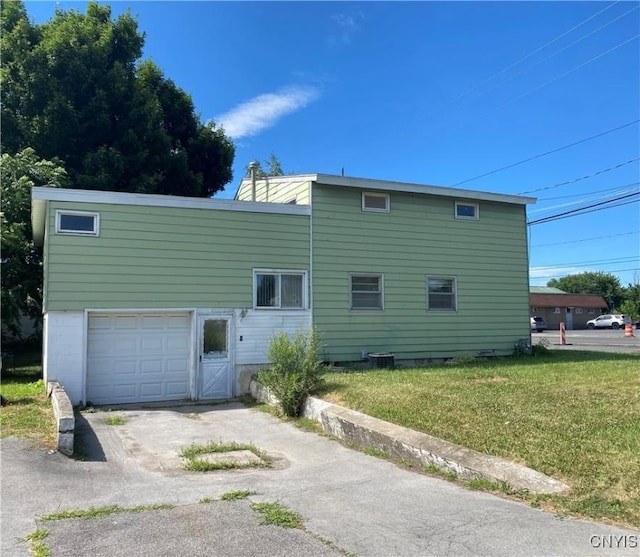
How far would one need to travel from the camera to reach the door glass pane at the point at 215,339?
12.9 m

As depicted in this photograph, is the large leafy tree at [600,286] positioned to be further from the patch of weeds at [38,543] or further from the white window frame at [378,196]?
the patch of weeds at [38,543]

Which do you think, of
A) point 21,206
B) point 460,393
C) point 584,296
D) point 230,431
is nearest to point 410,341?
point 460,393

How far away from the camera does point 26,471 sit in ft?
20.4

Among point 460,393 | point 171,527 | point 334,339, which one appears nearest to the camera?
point 171,527

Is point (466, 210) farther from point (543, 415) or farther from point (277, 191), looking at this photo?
point (543, 415)

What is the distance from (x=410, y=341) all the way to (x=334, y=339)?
7.36 ft

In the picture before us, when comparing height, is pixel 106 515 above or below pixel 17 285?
below

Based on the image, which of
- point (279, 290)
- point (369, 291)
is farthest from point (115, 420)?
point (369, 291)

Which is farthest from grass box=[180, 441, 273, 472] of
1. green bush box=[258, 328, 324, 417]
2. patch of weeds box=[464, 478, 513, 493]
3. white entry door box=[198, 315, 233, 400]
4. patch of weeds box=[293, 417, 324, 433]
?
white entry door box=[198, 315, 233, 400]

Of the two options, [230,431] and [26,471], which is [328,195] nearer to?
[230,431]

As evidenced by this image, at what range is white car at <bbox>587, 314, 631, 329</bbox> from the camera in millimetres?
55625

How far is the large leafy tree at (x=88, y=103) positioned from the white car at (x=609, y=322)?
48520 millimetres

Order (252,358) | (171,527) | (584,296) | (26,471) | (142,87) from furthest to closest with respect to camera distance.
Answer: (584,296) < (142,87) < (252,358) < (26,471) < (171,527)

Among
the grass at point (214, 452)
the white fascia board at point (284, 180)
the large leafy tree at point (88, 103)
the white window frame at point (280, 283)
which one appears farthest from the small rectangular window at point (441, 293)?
the large leafy tree at point (88, 103)
